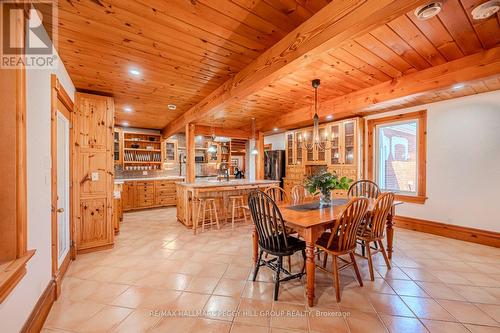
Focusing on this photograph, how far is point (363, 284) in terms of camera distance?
7.64 feet

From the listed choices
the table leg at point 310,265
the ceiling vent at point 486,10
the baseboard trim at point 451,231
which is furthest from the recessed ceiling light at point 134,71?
Answer: the baseboard trim at point 451,231

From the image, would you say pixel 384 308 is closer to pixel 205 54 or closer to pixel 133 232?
pixel 205 54

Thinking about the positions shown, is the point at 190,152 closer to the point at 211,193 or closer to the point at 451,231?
the point at 211,193

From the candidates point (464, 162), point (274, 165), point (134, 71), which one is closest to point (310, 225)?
point (134, 71)

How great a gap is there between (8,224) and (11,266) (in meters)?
0.25

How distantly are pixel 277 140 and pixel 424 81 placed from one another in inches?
184

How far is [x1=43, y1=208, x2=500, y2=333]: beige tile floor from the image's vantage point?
1.75m

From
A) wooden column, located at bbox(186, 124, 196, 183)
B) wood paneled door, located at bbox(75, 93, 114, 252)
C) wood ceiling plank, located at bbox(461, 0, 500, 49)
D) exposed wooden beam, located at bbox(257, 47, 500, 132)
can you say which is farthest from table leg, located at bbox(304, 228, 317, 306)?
wooden column, located at bbox(186, 124, 196, 183)

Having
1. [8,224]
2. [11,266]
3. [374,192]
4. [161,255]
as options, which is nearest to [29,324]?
[11,266]

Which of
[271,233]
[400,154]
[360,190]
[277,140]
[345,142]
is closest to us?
[271,233]

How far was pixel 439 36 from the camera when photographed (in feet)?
6.87

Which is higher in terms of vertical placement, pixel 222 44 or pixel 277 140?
pixel 222 44

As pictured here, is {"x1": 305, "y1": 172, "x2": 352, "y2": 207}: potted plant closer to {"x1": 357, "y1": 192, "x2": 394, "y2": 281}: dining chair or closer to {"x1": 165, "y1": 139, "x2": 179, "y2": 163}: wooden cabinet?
{"x1": 357, "y1": 192, "x2": 394, "y2": 281}: dining chair

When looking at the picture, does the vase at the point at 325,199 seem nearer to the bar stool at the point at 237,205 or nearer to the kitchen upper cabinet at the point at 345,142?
the bar stool at the point at 237,205
